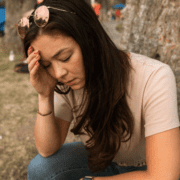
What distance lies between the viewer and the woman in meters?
1.31

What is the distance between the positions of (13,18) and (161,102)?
696 cm

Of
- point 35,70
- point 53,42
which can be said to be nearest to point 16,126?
point 35,70

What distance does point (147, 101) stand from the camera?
1.41 metres

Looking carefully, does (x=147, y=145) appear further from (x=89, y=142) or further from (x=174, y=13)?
(x=174, y=13)

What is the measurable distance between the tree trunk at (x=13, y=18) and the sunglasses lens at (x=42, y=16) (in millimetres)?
6358

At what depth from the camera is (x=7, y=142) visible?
10.0 feet

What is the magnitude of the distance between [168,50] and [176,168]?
119 centimetres

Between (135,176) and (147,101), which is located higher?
(147,101)

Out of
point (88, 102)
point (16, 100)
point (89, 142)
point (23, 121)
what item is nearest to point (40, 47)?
point (88, 102)

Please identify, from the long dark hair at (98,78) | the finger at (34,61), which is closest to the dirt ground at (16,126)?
the long dark hair at (98,78)

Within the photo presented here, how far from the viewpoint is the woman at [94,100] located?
1308 millimetres

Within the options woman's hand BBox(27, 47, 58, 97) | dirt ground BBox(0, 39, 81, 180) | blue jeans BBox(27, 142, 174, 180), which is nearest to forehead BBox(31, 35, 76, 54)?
woman's hand BBox(27, 47, 58, 97)

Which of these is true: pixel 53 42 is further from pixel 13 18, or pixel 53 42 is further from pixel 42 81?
pixel 13 18

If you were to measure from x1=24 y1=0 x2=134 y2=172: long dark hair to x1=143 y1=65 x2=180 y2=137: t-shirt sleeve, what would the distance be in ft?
0.57
